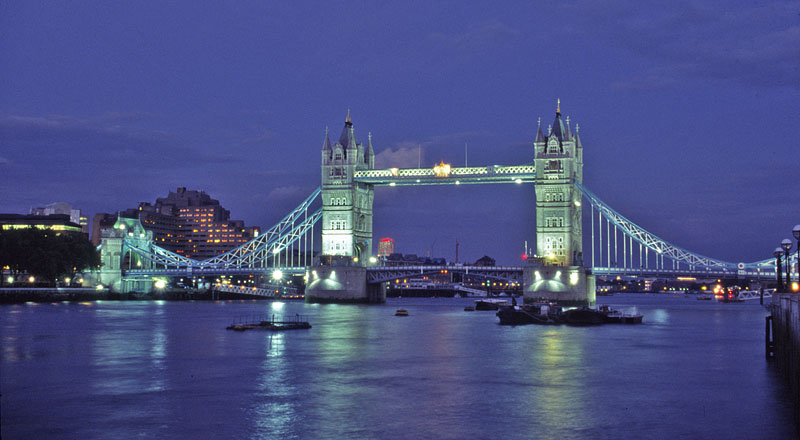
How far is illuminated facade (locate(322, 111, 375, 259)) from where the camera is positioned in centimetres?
10044

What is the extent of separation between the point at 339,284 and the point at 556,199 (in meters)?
25.4

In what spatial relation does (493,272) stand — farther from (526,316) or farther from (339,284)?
(526,316)

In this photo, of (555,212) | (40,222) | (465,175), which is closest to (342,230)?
(465,175)

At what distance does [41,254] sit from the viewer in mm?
101625

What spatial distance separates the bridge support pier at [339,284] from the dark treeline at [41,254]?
97.0 feet

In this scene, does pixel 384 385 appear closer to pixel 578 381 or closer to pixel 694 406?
pixel 578 381

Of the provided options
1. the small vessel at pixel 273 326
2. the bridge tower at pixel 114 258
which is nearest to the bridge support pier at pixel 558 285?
the small vessel at pixel 273 326

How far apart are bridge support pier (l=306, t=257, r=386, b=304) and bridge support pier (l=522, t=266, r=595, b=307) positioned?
1916 centimetres

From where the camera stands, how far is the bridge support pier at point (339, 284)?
326 feet

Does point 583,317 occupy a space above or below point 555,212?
below

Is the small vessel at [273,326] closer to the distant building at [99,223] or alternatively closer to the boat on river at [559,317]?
the boat on river at [559,317]

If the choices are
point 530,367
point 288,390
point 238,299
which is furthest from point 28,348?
point 238,299

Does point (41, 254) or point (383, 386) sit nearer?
point (383, 386)

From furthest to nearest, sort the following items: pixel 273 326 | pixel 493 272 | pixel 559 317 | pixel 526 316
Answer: pixel 493 272, pixel 559 317, pixel 526 316, pixel 273 326
